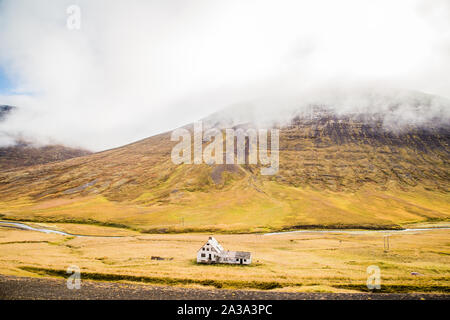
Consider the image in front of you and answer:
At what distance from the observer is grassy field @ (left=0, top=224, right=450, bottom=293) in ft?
116

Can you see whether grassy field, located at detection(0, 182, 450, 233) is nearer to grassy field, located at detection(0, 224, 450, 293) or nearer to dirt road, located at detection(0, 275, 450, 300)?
grassy field, located at detection(0, 224, 450, 293)

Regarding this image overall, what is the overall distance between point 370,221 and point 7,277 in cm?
13355

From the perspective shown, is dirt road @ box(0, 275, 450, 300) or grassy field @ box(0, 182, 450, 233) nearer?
dirt road @ box(0, 275, 450, 300)

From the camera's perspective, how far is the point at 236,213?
140 metres

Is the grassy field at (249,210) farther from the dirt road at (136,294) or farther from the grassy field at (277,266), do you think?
the dirt road at (136,294)

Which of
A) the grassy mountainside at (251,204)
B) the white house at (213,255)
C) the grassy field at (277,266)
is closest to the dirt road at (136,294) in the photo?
the grassy field at (277,266)

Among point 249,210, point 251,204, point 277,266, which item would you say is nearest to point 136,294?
point 277,266

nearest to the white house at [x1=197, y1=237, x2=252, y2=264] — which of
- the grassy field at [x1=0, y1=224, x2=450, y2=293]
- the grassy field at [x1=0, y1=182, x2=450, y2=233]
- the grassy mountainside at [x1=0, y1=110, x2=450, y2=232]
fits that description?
the grassy field at [x1=0, y1=224, x2=450, y2=293]

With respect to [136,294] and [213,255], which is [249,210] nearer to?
[213,255]

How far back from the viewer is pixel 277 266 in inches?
2004

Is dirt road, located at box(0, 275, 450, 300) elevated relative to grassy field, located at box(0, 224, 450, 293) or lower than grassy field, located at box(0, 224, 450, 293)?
elevated

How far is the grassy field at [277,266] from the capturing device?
35.5 m
